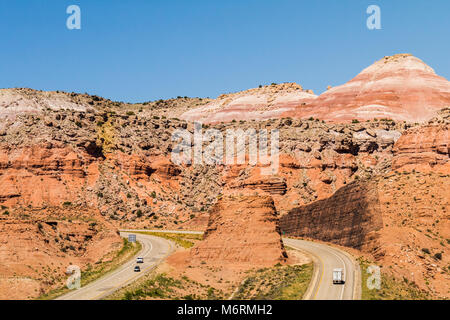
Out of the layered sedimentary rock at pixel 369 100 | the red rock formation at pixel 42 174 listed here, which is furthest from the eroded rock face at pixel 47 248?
the layered sedimentary rock at pixel 369 100

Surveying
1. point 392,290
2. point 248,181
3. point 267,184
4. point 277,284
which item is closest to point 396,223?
point 392,290

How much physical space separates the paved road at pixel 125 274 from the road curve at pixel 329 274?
541 inches

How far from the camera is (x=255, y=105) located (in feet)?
528

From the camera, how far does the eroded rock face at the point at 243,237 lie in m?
55.8

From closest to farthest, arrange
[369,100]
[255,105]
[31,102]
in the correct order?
[31,102]
[369,100]
[255,105]

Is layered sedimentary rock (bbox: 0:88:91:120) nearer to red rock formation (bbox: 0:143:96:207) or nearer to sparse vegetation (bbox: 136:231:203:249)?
red rock formation (bbox: 0:143:96:207)

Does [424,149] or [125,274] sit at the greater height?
[424,149]

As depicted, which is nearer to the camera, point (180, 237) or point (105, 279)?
point (105, 279)

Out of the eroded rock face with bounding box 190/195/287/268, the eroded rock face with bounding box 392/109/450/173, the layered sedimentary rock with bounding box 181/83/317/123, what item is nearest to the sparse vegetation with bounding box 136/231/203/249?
the eroded rock face with bounding box 190/195/287/268

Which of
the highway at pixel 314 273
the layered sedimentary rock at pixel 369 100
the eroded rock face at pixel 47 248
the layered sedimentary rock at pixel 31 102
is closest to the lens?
the highway at pixel 314 273

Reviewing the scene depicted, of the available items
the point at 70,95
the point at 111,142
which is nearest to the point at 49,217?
the point at 111,142

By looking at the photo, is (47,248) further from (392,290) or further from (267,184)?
(267,184)

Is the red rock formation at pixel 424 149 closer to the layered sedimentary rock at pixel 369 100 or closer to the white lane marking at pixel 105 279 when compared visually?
the layered sedimentary rock at pixel 369 100

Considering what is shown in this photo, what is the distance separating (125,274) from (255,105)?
108389 millimetres
